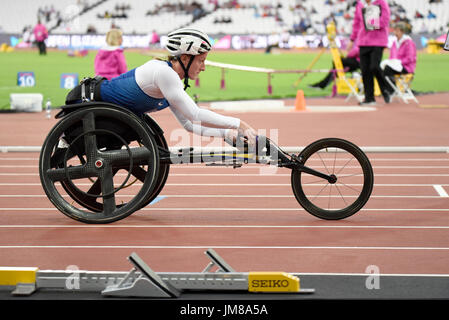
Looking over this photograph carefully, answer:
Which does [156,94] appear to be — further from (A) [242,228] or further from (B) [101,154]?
(A) [242,228]

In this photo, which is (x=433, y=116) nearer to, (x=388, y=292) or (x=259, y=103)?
(x=259, y=103)

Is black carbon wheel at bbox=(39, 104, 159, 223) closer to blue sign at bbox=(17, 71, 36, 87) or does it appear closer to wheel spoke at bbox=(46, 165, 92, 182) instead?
wheel spoke at bbox=(46, 165, 92, 182)

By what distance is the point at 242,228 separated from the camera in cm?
618

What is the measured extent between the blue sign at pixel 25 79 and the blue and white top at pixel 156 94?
52.3 feet

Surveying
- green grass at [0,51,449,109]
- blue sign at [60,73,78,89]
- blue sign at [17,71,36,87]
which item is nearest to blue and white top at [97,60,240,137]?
green grass at [0,51,449,109]

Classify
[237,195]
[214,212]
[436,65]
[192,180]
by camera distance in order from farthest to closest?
[436,65]
[192,180]
[237,195]
[214,212]

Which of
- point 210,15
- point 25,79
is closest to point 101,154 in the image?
point 25,79

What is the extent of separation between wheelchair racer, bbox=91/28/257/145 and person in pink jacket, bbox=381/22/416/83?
12.3m

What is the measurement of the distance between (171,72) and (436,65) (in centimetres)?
2972

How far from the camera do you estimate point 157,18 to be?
56719mm

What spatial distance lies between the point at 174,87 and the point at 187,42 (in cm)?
35

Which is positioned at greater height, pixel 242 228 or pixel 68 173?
pixel 68 173

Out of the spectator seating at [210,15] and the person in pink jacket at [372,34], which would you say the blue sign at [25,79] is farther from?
the spectator seating at [210,15]
